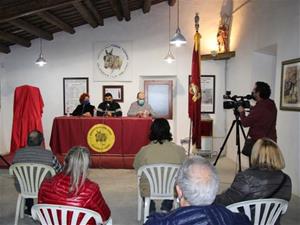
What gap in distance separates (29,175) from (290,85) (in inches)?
139

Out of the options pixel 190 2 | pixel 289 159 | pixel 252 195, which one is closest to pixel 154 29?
pixel 190 2

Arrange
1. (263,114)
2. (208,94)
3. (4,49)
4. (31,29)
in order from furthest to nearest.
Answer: (208,94)
(4,49)
(31,29)
(263,114)

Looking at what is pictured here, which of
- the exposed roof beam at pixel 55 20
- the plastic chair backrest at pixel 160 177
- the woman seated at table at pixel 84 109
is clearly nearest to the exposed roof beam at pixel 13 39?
the exposed roof beam at pixel 55 20

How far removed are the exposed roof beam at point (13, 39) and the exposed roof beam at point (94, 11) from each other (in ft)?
5.78

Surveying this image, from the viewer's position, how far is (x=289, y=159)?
4949mm

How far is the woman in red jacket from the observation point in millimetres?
2354

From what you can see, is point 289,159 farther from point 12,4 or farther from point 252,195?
point 12,4

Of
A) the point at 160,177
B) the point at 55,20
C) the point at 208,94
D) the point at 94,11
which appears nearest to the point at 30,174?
the point at 160,177

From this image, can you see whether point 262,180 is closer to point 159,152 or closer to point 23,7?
point 159,152

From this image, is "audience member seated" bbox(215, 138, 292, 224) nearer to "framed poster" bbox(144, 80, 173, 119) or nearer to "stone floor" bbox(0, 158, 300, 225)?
"stone floor" bbox(0, 158, 300, 225)

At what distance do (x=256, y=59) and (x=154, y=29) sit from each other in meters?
2.82

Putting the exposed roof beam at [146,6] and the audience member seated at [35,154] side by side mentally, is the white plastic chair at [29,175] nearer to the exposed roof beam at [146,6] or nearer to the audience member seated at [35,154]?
the audience member seated at [35,154]

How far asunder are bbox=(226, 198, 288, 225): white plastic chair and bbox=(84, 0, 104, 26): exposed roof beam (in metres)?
5.19

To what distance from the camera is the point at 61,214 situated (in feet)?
7.63
